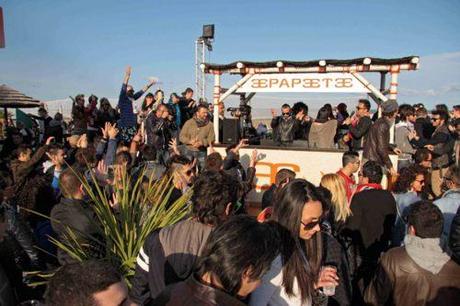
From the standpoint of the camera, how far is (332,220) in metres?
3.91

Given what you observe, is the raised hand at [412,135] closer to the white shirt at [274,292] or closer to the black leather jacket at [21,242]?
the white shirt at [274,292]

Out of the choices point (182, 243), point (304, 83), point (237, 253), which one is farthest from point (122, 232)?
point (304, 83)

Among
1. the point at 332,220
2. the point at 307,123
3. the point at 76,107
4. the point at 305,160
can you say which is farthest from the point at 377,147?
the point at 76,107

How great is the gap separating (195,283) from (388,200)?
315 centimetres

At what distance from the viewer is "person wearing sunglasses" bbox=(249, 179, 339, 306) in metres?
1.90

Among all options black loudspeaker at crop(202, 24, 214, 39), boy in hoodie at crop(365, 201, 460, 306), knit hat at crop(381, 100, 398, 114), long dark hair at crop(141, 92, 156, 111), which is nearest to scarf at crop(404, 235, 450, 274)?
boy in hoodie at crop(365, 201, 460, 306)

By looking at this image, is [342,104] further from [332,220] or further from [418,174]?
[332,220]

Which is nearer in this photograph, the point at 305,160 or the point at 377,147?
the point at 377,147

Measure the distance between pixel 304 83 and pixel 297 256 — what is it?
619cm

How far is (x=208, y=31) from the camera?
67.0ft

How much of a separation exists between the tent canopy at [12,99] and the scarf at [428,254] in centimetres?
1321

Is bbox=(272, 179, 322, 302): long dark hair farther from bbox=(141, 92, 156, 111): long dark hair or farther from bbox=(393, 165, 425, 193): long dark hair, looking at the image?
bbox=(141, 92, 156, 111): long dark hair

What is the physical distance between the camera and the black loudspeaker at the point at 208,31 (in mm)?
20219

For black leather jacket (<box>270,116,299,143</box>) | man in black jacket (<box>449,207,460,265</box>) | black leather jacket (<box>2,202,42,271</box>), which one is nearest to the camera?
man in black jacket (<box>449,207,460,265</box>)
